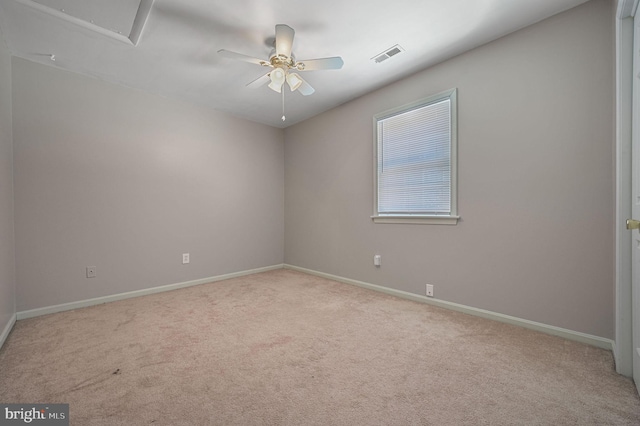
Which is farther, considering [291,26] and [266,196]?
[266,196]

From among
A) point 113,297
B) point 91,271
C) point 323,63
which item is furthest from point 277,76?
point 113,297

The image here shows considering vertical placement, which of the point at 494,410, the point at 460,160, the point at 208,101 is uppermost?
the point at 208,101

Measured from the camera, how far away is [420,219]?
2939mm

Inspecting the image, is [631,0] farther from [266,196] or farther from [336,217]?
[266,196]

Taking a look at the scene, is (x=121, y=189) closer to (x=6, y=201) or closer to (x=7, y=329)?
(x=6, y=201)

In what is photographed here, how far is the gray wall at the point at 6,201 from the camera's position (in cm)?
218

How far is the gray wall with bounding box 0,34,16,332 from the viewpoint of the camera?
2178 millimetres

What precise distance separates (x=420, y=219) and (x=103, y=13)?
11.1 feet

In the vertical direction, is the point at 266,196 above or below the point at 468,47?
below

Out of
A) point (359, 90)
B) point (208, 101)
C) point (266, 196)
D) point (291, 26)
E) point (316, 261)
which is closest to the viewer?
point (291, 26)

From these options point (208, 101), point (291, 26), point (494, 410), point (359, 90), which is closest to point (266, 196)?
point (208, 101)

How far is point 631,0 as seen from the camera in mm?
1450

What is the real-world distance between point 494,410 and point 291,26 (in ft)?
9.66

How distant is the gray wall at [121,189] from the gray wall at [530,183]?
2432mm
